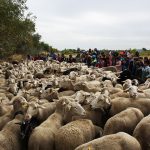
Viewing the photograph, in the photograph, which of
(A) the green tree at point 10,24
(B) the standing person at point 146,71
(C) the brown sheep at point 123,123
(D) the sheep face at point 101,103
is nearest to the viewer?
(C) the brown sheep at point 123,123

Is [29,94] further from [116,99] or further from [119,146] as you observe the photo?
[119,146]

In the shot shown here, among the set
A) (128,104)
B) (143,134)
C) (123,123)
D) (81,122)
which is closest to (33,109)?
(81,122)

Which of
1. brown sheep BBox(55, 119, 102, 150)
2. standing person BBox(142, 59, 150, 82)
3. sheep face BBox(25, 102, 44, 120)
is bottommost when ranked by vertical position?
brown sheep BBox(55, 119, 102, 150)

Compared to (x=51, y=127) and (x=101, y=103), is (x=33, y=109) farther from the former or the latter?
(x=101, y=103)

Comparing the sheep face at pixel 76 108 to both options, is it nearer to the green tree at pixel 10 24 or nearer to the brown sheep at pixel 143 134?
the brown sheep at pixel 143 134

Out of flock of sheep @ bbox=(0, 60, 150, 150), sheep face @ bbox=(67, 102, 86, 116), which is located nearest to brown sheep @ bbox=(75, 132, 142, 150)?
flock of sheep @ bbox=(0, 60, 150, 150)

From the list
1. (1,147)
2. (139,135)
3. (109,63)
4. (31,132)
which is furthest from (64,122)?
(109,63)

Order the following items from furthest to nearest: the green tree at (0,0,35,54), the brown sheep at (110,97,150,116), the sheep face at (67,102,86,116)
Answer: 1. the green tree at (0,0,35,54)
2. the brown sheep at (110,97,150,116)
3. the sheep face at (67,102,86,116)

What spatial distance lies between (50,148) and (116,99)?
2723 mm

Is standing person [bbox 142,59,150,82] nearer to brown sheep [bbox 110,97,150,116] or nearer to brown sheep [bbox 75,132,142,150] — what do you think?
brown sheep [bbox 110,97,150,116]

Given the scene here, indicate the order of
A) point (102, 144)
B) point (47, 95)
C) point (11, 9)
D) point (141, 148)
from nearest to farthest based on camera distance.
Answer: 1. point (102, 144)
2. point (141, 148)
3. point (47, 95)
4. point (11, 9)

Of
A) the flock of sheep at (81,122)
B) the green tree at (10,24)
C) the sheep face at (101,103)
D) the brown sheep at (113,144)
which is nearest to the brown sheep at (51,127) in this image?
the flock of sheep at (81,122)

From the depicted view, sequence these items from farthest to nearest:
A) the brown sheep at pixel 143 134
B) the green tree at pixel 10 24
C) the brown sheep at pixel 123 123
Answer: the green tree at pixel 10 24, the brown sheep at pixel 123 123, the brown sheep at pixel 143 134

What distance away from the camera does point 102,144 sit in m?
6.83
